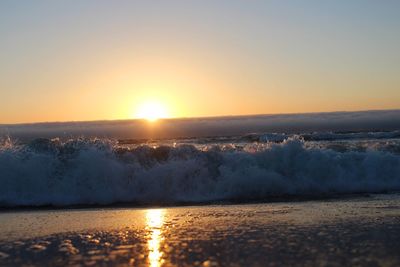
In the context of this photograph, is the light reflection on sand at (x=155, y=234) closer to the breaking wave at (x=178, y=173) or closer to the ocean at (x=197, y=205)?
the ocean at (x=197, y=205)

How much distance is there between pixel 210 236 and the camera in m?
10.6


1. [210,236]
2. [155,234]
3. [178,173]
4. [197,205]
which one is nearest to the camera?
[210,236]

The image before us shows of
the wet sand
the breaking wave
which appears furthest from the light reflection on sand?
the breaking wave

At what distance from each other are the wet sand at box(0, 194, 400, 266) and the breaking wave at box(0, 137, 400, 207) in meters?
3.16

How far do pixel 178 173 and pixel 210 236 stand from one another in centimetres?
826

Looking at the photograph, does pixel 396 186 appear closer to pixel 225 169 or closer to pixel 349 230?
pixel 225 169

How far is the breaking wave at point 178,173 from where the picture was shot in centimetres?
1784

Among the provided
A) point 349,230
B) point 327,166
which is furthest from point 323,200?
point 349,230

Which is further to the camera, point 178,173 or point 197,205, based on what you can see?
point 178,173

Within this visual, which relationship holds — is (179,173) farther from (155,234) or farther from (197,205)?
(155,234)

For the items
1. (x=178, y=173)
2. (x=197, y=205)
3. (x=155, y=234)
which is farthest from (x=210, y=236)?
(x=178, y=173)

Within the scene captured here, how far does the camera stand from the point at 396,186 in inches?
747

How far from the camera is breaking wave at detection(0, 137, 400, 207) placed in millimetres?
17844

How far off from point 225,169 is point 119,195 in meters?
3.65
